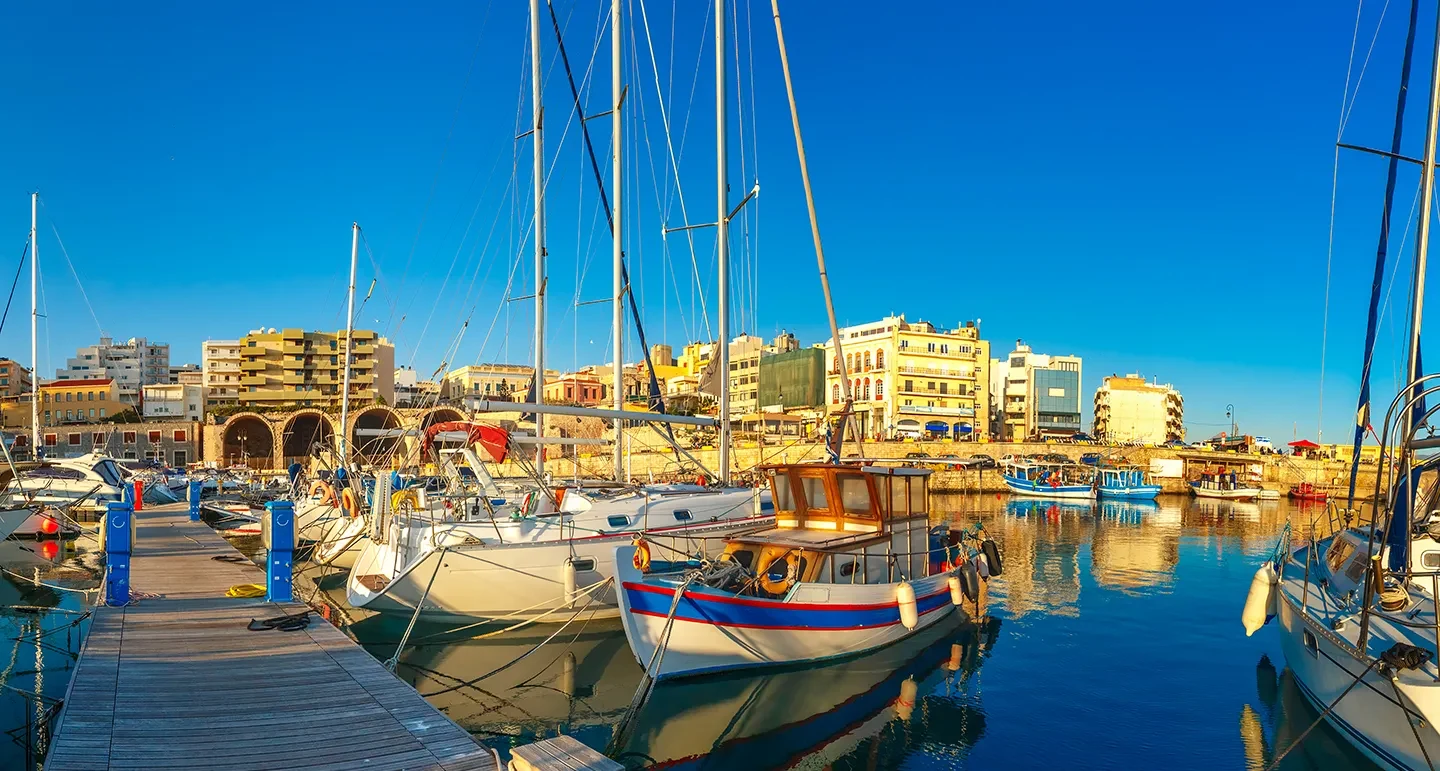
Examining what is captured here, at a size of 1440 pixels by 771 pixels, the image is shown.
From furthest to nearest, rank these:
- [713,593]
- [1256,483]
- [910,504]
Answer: [1256,483] → [910,504] → [713,593]

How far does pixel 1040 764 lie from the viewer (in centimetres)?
1155

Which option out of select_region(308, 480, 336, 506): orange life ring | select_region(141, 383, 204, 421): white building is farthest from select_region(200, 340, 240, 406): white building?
select_region(308, 480, 336, 506): orange life ring

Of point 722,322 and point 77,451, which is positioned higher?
point 722,322

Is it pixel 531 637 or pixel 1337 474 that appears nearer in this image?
pixel 531 637

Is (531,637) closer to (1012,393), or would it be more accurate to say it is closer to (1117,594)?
(1117,594)

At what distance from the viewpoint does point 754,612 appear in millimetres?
13797

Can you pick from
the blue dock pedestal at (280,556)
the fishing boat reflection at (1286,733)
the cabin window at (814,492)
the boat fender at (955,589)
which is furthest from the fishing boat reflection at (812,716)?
the blue dock pedestal at (280,556)

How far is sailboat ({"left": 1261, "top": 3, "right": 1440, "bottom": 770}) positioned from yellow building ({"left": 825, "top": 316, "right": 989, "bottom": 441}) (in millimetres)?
67633

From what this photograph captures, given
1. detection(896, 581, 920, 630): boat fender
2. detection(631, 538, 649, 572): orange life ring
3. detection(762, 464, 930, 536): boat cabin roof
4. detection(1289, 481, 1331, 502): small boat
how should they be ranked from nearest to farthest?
detection(631, 538, 649, 572): orange life ring
detection(896, 581, 920, 630): boat fender
detection(762, 464, 930, 536): boat cabin roof
detection(1289, 481, 1331, 502): small boat

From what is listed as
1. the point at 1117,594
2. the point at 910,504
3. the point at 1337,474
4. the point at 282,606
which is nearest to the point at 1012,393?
the point at 1337,474

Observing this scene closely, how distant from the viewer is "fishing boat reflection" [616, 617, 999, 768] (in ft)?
38.4

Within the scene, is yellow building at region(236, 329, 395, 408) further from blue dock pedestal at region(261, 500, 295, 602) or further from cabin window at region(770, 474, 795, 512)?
cabin window at region(770, 474, 795, 512)

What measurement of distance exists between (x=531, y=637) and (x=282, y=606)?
15.4ft

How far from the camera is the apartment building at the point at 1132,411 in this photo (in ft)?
374
